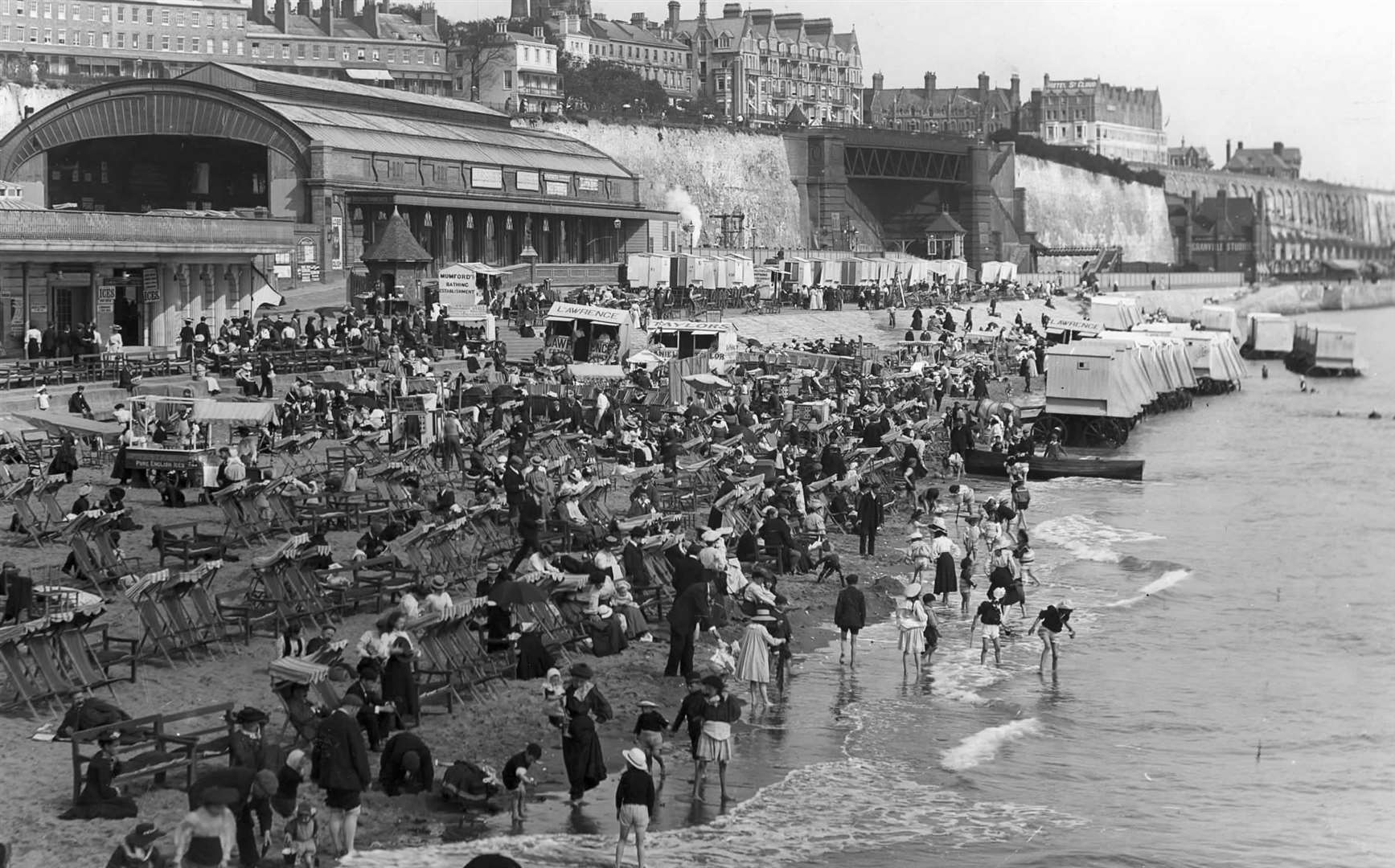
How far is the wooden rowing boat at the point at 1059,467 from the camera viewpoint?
137ft

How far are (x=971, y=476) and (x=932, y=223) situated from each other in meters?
84.9

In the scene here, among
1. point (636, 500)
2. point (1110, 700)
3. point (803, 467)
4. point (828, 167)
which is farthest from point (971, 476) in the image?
point (828, 167)

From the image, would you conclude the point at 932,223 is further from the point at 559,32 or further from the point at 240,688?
the point at 240,688

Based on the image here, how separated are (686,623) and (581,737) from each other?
4185 millimetres

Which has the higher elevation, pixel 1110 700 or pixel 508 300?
pixel 508 300

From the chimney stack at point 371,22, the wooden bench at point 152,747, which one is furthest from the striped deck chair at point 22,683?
the chimney stack at point 371,22

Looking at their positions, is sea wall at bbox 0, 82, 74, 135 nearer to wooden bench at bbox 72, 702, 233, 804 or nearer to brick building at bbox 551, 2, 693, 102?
wooden bench at bbox 72, 702, 233, 804

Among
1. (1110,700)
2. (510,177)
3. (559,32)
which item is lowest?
(1110,700)

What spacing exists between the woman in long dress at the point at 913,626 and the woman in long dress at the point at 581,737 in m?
7.09

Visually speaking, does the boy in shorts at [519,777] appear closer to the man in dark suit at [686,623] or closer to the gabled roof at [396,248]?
the man in dark suit at [686,623]

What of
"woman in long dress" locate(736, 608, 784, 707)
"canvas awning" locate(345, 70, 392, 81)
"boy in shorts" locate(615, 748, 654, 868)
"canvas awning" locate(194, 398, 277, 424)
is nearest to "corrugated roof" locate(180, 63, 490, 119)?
"canvas awning" locate(345, 70, 392, 81)

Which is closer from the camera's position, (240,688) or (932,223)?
(240,688)

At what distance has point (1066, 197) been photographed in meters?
161

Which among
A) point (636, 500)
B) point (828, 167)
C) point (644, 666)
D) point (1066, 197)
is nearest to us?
point (644, 666)
